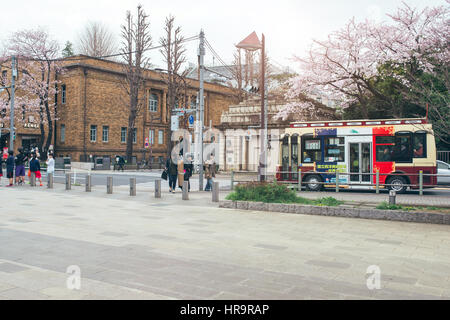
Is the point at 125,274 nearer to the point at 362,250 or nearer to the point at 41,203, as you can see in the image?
the point at 362,250

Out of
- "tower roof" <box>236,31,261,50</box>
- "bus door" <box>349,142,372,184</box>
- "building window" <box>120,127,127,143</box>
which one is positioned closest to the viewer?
"tower roof" <box>236,31,261,50</box>

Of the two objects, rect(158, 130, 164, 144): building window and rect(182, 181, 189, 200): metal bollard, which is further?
rect(158, 130, 164, 144): building window

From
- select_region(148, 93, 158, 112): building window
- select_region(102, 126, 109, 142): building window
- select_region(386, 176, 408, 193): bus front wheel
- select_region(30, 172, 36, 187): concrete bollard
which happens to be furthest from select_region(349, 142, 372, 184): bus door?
select_region(148, 93, 158, 112): building window

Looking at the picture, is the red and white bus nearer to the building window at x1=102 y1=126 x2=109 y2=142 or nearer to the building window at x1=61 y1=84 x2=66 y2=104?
the building window at x1=102 y1=126 x2=109 y2=142

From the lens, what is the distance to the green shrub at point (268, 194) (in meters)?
13.0

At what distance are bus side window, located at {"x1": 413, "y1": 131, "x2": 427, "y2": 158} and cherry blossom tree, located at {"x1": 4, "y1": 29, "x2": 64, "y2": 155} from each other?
121 ft

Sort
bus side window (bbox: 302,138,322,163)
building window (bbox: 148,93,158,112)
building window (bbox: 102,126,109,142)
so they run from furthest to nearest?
building window (bbox: 148,93,158,112), building window (bbox: 102,126,109,142), bus side window (bbox: 302,138,322,163)

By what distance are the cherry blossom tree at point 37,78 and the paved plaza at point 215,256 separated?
3565 centimetres

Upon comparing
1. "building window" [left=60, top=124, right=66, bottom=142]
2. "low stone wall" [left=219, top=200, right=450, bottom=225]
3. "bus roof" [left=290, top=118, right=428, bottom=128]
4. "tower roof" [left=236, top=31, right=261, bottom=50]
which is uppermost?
"tower roof" [left=236, top=31, right=261, bottom=50]

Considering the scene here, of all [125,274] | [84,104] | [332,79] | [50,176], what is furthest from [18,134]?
[125,274]

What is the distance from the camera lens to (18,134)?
4581 centimetres

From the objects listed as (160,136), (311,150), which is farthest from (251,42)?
(160,136)

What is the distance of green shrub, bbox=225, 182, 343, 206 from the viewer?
513 inches

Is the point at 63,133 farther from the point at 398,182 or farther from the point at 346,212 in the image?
the point at 346,212
